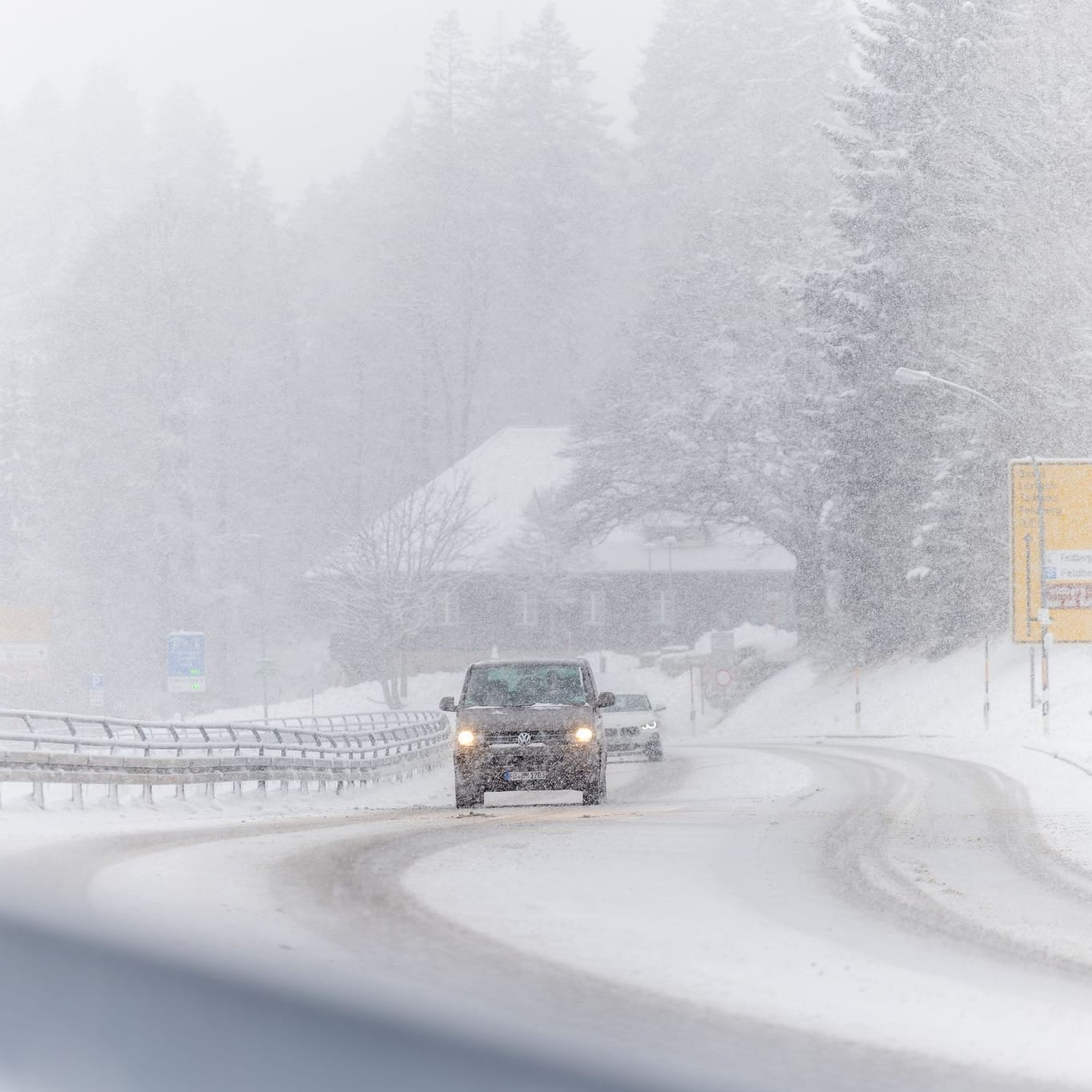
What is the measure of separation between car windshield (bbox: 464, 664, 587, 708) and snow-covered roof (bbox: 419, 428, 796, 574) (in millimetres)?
56037

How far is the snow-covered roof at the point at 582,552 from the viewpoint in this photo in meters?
82.8

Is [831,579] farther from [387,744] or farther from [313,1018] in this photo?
[313,1018]

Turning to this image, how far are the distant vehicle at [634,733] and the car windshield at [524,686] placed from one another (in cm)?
1393

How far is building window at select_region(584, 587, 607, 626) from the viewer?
85.7 metres

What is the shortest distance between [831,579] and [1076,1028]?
60.6 metres

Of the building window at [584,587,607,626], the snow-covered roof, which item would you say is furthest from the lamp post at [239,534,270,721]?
the building window at [584,587,607,626]

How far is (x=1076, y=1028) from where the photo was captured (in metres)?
5.48

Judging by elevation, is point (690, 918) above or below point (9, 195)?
below

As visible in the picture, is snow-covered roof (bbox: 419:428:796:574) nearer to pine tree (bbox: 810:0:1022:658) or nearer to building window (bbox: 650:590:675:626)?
building window (bbox: 650:590:675:626)

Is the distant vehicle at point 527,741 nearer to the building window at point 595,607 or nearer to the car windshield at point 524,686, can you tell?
the car windshield at point 524,686

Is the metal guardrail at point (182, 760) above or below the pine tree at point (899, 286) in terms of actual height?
below

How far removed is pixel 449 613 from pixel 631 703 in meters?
47.6

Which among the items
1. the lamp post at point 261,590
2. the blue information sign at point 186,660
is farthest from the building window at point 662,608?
the blue information sign at point 186,660

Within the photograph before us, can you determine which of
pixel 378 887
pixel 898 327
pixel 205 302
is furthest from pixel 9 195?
pixel 378 887
